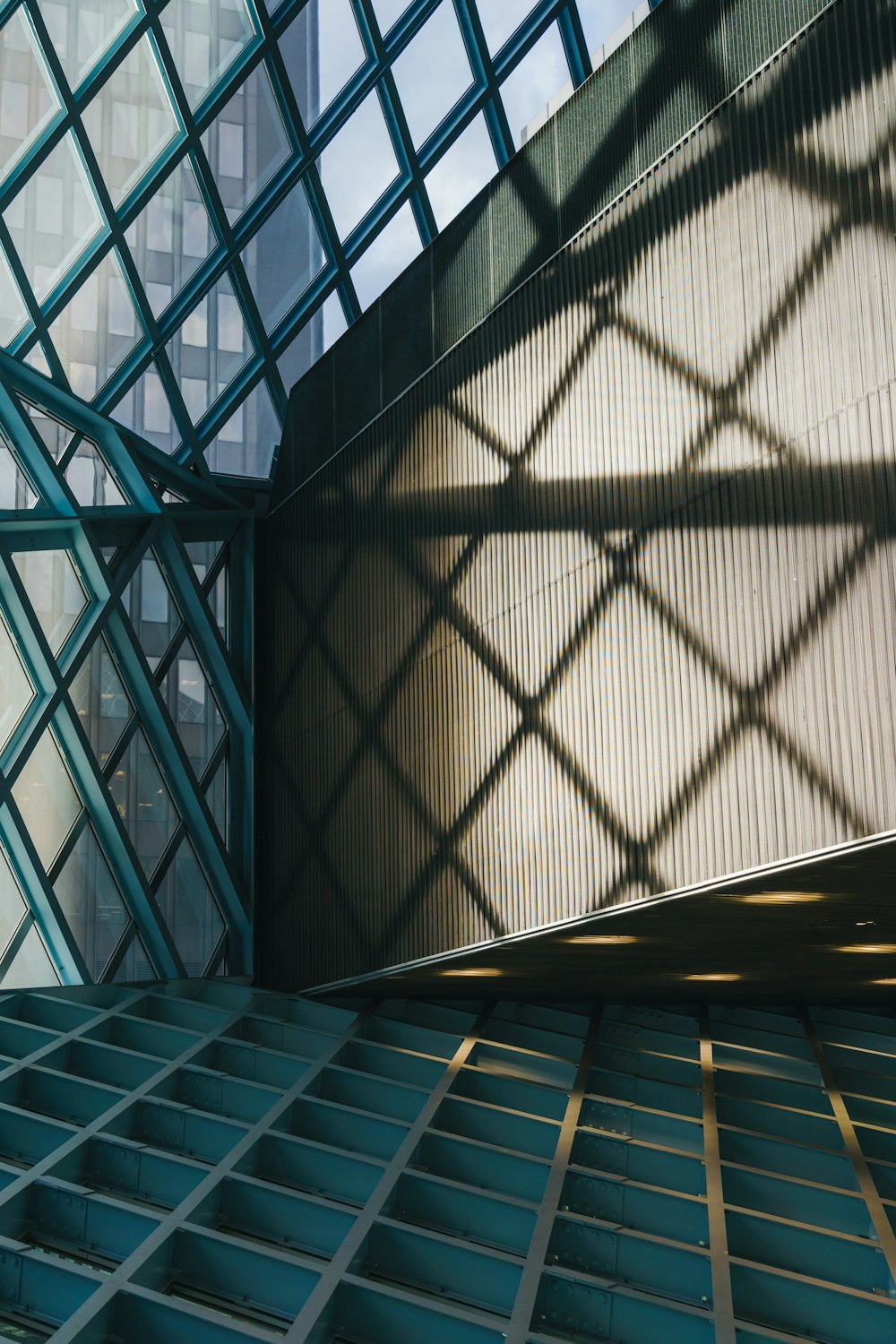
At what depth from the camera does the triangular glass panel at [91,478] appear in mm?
25156

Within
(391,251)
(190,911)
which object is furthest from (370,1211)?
(391,251)

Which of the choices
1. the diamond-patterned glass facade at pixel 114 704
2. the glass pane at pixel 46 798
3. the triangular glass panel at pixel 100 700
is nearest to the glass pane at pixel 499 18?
the diamond-patterned glass facade at pixel 114 704

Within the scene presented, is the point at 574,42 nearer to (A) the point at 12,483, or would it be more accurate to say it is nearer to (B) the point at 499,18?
(B) the point at 499,18

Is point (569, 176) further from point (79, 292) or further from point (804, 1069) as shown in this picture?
point (804, 1069)

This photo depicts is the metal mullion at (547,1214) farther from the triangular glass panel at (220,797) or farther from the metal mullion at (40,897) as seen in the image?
the triangular glass panel at (220,797)

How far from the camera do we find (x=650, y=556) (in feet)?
48.1

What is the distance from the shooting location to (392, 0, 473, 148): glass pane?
83.9 ft

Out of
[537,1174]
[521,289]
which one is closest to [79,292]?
[521,289]

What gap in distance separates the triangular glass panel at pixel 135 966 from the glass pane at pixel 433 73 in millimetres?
16735

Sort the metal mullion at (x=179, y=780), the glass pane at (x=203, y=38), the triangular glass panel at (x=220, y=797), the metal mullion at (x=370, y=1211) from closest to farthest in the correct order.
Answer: the metal mullion at (x=370, y=1211) < the glass pane at (x=203, y=38) < the metal mullion at (x=179, y=780) < the triangular glass panel at (x=220, y=797)

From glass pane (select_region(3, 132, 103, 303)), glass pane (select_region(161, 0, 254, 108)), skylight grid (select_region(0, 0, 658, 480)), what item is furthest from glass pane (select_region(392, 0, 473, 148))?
glass pane (select_region(3, 132, 103, 303))

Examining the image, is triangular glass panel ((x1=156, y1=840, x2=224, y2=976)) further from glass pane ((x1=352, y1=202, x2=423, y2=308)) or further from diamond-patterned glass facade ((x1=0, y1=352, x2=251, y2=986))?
glass pane ((x1=352, y1=202, x2=423, y2=308))

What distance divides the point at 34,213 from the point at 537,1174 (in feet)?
58.3

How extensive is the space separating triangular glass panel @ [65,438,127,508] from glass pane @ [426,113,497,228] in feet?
27.3
